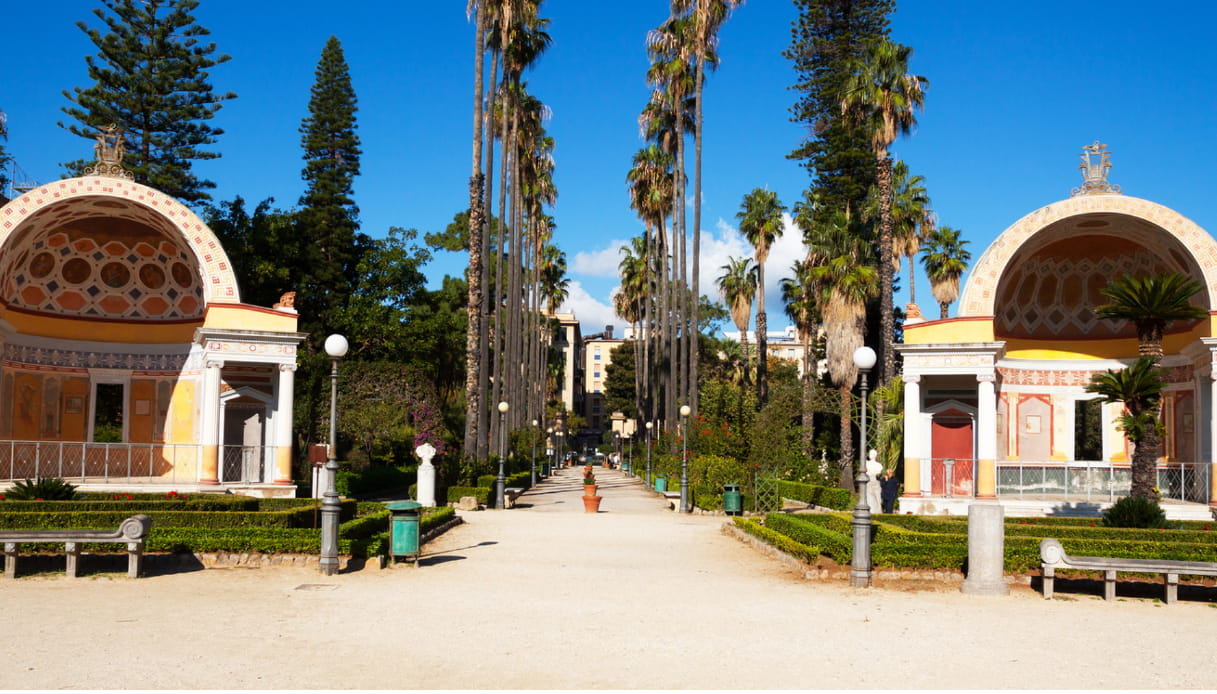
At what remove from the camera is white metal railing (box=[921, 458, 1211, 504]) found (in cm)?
2698

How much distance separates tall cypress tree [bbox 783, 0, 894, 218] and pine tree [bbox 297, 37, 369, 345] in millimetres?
22592

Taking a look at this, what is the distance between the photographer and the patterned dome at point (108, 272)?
2830cm

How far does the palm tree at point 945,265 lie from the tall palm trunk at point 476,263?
32.2 meters

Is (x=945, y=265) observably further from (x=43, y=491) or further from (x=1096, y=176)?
(x=43, y=491)

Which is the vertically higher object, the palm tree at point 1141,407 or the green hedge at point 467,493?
the palm tree at point 1141,407

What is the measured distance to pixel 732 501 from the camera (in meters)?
28.2

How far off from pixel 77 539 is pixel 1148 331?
19.7 meters

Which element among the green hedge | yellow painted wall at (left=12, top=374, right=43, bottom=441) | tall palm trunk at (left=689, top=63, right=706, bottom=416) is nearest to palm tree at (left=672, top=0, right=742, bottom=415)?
tall palm trunk at (left=689, top=63, right=706, bottom=416)

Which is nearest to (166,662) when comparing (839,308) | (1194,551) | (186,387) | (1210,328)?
(1194,551)

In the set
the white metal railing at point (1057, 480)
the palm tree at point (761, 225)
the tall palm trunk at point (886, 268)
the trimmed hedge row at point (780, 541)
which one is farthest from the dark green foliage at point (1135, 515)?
the palm tree at point (761, 225)

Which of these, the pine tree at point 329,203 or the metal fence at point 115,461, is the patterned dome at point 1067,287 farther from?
the pine tree at point 329,203

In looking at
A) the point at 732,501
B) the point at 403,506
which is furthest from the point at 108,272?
the point at 732,501

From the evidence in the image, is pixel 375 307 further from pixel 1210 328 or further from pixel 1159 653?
pixel 1159 653

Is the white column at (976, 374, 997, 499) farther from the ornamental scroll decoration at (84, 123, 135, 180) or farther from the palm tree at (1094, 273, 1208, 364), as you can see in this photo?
the ornamental scroll decoration at (84, 123, 135, 180)
